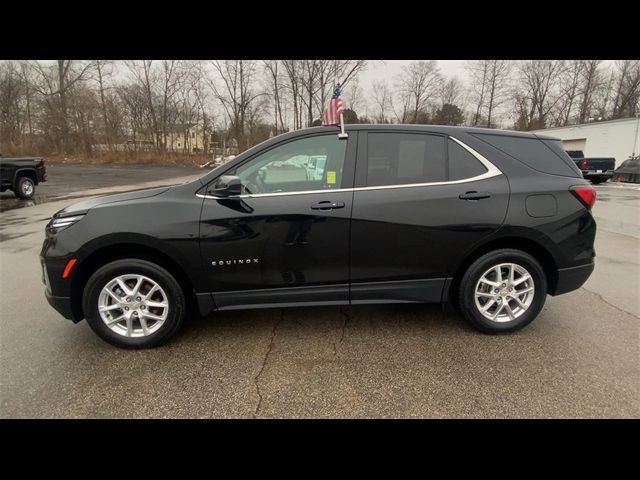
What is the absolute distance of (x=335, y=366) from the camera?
2789 mm

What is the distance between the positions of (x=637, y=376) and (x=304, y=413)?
2490mm

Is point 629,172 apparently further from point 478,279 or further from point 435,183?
point 435,183

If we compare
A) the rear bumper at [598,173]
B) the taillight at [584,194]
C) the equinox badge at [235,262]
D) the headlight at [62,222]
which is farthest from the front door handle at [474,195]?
the rear bumper at [598,173]

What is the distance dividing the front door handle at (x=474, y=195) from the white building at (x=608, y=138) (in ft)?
83.0

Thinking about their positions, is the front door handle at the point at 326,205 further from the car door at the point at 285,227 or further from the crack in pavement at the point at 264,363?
the crack in pavement at the point at 264,363

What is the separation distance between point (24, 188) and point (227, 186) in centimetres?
1310

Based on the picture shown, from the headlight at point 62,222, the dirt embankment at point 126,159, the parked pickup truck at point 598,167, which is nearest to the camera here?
the headlight at point 62,222

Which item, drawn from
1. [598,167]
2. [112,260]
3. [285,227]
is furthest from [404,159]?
[598,167]

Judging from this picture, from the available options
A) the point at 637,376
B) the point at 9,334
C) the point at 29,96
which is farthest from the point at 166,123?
the point at 637,376

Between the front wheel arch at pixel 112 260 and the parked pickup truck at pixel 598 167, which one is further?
the parked pickup truck at pixel 598 167

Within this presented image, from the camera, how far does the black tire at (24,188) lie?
11836 mm

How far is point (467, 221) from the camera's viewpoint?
3035 mm

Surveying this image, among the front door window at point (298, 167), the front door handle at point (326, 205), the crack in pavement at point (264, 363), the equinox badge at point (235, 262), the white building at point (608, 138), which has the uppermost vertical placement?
the white building at point (608, 138)
